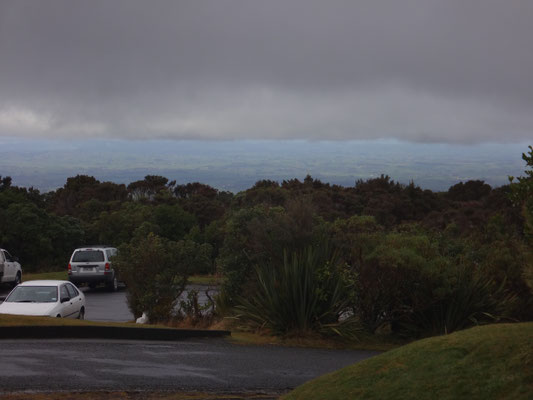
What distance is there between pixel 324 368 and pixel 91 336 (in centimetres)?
474

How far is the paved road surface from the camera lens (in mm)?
9148

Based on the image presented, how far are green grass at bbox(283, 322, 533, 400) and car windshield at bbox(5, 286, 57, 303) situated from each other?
394 inches

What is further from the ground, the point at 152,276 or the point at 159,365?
the point at 152,276

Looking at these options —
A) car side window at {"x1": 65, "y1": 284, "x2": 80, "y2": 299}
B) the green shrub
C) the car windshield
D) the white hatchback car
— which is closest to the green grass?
the green shrub

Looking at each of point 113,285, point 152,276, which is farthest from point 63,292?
point 113,285

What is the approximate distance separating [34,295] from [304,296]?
→ 6.74 metres

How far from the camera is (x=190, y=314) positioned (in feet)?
54.3

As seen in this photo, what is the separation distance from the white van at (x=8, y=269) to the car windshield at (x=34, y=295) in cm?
1053

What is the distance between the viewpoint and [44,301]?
1609 centimetres

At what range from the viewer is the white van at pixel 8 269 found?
86.4ft

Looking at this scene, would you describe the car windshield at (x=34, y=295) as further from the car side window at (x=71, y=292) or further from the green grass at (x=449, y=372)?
the green grass at (x=449, y=372)

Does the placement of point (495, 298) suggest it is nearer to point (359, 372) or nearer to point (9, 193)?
point (359, 372)

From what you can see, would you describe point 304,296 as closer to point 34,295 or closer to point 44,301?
point 44,301

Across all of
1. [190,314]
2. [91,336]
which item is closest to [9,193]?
[190,314]
